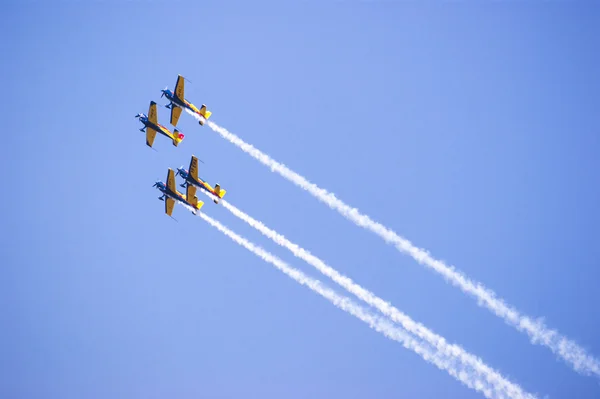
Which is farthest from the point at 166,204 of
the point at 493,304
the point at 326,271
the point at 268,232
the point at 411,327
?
the point at 493,304

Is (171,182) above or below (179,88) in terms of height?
below

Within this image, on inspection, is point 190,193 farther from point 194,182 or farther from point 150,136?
point 150,136

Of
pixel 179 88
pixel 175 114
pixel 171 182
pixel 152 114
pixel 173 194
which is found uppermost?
pixel 179 88

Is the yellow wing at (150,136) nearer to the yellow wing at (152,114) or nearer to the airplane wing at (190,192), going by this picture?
the yellow wing at (152,114)

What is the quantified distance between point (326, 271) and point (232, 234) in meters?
10.8

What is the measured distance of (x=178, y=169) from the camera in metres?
83.6

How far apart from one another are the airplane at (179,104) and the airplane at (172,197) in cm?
589

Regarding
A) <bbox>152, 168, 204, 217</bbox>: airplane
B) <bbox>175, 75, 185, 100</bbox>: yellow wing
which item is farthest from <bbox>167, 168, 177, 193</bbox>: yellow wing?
<bbox>175, 75, 185, 100</bbox>: yellow wing

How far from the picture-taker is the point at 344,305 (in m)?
75.6

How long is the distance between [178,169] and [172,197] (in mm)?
2978

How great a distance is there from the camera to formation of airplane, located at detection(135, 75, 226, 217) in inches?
3280

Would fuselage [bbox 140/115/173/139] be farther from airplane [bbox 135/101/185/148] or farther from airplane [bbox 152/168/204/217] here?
airplane [bbox 152/168/204/217]

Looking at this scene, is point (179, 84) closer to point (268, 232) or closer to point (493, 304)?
point (268, 232)

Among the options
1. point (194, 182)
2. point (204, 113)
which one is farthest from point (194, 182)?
point (204, 113)
